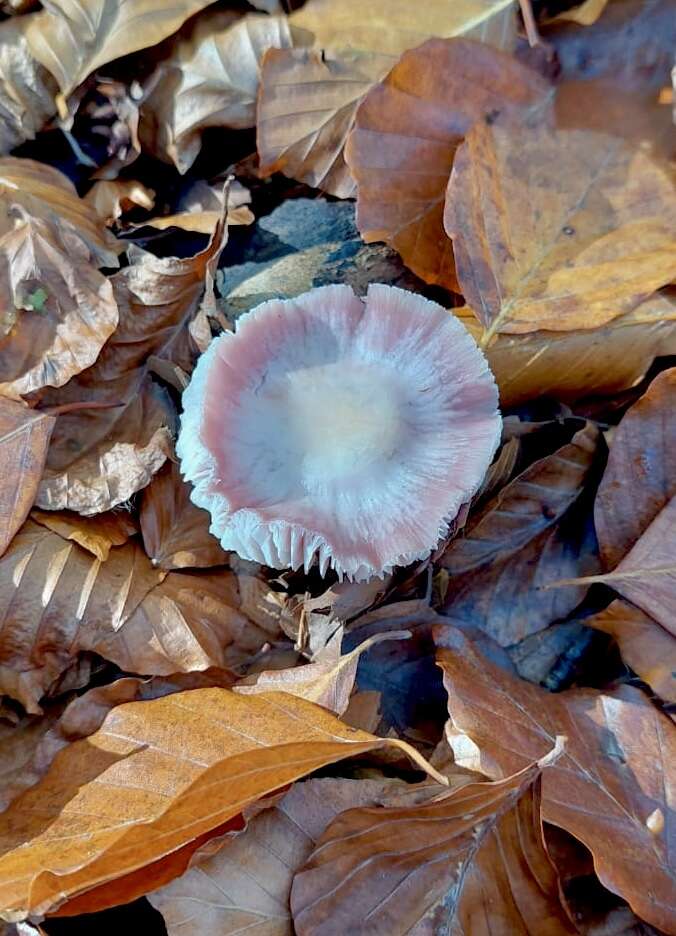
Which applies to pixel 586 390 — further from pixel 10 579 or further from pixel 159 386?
pixel 10 579

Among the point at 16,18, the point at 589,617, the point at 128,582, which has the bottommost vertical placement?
the point at 589,617

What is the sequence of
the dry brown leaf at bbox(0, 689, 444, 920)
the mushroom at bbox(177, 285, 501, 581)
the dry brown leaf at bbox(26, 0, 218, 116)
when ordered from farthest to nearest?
1. the dry brown leaf at bbox(26, 0, 218, 116)
2. the mushroom at bbox(177, 285, 501, 581)
3. the dry brown leaf at bbox(0, 689, 444, 920)

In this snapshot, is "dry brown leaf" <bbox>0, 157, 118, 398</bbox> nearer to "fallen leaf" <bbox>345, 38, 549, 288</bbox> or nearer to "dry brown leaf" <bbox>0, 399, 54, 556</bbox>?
"dry brown leaf" <bbox>0, 399, 54, 556</bbox>

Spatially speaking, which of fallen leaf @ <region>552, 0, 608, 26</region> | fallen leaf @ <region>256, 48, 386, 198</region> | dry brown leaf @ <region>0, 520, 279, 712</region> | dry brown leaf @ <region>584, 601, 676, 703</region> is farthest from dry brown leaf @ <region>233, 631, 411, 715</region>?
fallen leaf @ <region>552, 0, 608, 26</region>

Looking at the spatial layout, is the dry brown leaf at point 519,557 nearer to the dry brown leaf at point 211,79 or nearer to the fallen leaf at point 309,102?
the fallen leaf at point 309,102

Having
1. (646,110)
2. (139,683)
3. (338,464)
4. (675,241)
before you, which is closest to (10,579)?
(139,683)
